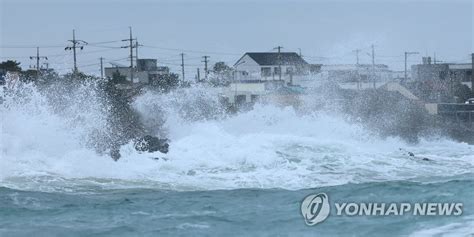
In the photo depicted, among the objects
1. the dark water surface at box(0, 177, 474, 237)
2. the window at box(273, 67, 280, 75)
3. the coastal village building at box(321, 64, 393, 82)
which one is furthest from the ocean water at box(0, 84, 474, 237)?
the window at box(273, 67, 280, 75)

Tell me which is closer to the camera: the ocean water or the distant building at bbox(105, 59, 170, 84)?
the ocean water

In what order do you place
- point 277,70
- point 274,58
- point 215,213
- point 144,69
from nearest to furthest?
1. point 215,213
2. point 144,69
3. point 277,70
4. point 274,58

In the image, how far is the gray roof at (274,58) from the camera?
174 feet

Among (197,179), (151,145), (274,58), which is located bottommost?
(197,179)

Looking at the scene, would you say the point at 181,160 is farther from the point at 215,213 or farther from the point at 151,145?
the point at 215,213

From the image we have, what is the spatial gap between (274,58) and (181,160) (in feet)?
120

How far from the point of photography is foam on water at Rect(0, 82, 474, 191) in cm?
1513

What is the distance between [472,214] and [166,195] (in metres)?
5.31

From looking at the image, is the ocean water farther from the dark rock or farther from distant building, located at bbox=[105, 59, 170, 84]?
distant building, located at bbox=[105, 59, 170, 84]

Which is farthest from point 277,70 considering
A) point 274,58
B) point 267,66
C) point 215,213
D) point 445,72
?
point 215,213

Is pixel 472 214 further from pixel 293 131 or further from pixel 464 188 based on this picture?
pixel 293 131

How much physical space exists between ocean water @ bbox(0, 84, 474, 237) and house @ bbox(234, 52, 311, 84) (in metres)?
24.7

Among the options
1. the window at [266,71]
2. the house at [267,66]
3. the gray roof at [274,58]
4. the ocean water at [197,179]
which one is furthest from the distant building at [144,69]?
the ocean water at [197,179]

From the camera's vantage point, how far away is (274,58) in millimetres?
53969
